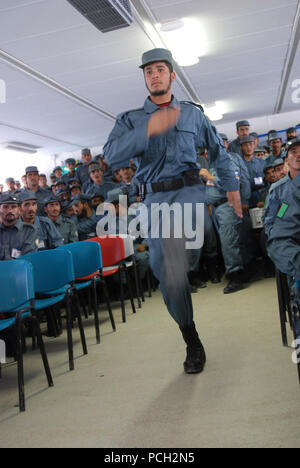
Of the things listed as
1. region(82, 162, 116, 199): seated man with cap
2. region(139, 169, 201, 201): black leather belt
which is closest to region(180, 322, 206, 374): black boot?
region(139, 169, 201, 201): black leather belt

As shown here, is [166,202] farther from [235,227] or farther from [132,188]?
[132,188]

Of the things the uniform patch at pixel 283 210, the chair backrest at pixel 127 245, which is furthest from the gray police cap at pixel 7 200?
the uniform patch at pixel 283 210

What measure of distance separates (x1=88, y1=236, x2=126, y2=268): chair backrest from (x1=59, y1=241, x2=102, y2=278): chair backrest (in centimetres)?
51

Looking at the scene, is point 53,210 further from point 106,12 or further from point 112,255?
point 106,12

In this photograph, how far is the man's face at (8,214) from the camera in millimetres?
4125

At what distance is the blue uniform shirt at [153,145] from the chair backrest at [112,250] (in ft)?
6.07

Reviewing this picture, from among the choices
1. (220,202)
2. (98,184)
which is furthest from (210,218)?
(98,184)

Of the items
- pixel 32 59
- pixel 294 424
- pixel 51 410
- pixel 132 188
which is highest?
pixel 32 59

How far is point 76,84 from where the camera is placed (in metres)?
6.15

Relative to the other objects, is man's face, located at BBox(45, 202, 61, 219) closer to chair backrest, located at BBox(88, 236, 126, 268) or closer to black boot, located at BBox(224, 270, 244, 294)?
chair backrest, located at BBox(88, 236, 126, 268)

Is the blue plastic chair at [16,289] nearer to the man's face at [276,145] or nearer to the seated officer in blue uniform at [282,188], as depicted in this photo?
the seated officer in blue uniform at [282,188]

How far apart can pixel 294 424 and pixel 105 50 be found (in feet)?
14.7

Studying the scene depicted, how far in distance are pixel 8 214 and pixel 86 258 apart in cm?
94
